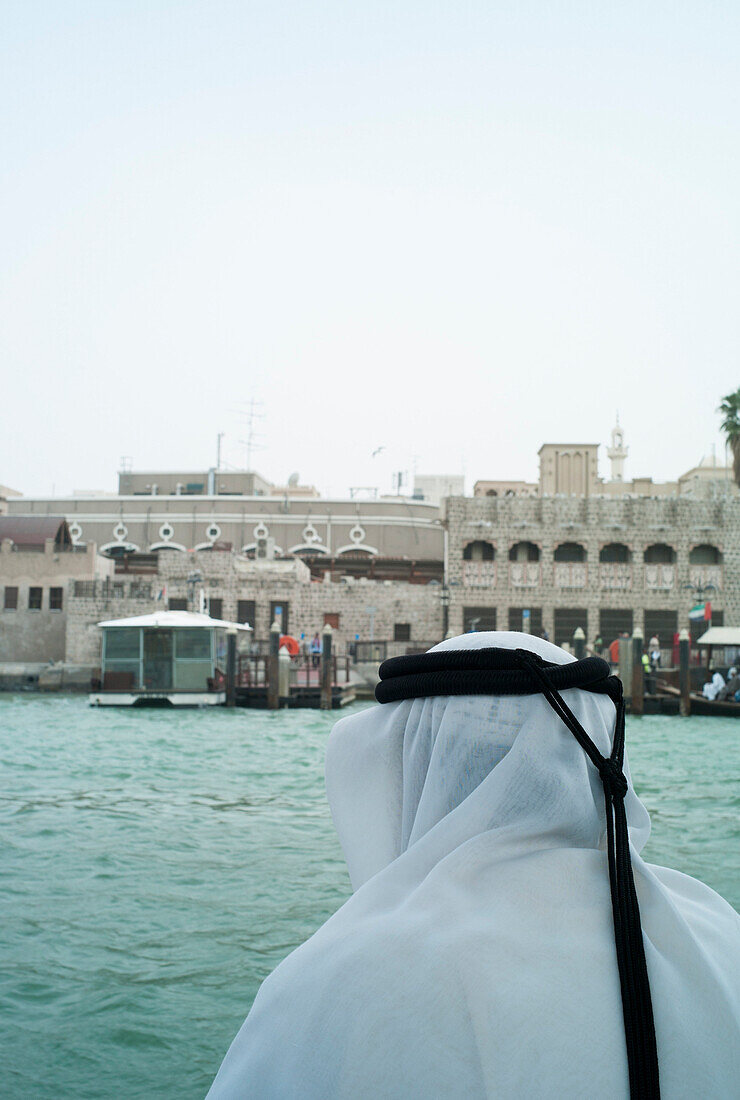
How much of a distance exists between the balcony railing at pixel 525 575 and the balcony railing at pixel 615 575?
257 cm

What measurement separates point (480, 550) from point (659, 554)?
23.4 feet

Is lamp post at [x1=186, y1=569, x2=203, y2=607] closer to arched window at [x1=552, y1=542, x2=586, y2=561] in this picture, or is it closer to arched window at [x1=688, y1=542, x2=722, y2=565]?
arched window at [x1=552, y1=542, x2=586, y2=561]

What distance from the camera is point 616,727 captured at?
1452 millimetres

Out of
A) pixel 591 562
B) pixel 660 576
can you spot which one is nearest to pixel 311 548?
pixel 591 562

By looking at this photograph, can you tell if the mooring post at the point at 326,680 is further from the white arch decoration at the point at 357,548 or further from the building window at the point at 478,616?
the white arch decoration at the point at 357,548

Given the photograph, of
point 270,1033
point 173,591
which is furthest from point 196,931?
point 173,591

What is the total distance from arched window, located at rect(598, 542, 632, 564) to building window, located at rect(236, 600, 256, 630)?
1393 centimetres

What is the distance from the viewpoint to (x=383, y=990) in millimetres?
1251

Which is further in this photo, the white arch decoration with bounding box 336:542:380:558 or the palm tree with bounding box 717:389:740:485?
the white arch decoration with bounding box 336:542:380:558

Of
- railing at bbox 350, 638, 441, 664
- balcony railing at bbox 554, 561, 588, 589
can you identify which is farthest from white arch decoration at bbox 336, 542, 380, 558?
railing at bbox 350, 638, 441, 664

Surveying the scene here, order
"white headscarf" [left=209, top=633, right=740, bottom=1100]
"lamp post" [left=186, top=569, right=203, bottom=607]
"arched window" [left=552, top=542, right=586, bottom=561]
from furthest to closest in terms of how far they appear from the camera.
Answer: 1. "arched window" [left=552, top=542, right=586, bottom=561]
2. "lamp post" [left=186, top=569, right=203, bottom=607]
3. "white headscarf" [left=209, top=633, right=740, bottom=1100]

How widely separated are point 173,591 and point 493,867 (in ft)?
124

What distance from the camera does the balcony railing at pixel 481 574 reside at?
40.6m

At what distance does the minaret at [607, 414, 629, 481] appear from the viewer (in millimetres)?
54125
